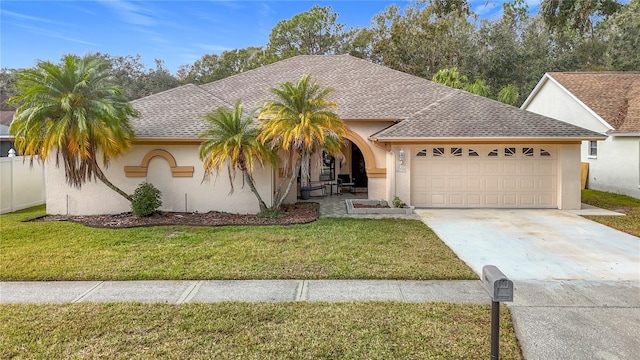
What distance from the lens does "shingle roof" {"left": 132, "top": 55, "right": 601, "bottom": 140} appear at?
41.3 ft

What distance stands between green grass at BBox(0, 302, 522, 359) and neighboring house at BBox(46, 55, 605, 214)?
728cm

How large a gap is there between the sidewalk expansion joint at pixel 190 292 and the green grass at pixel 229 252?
27 cm

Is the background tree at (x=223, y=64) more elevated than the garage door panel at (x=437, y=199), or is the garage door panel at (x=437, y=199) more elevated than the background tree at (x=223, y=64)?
the background tree at (x=223, y=64)

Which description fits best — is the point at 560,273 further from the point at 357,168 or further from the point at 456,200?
the point at 357,168

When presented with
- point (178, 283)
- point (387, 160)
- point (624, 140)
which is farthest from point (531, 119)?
point (178, 283)

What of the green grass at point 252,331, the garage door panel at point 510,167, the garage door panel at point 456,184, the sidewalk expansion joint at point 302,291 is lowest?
the green grass at point 252,331

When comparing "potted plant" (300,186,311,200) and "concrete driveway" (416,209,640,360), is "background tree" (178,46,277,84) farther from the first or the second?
"concrete driveway" (416,209,640,360)

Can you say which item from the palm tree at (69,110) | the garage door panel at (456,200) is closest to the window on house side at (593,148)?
the garage door panel at (456,200)

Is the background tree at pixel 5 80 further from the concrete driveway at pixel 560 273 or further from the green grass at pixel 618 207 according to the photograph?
the green grass at pixel 618 207

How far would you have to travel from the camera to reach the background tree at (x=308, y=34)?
3228 centimetres

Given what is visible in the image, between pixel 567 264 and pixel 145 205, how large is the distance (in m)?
10.5

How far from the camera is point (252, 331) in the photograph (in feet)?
14.7

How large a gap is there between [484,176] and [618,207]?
16.2ft

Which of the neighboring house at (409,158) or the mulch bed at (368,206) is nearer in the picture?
the neighboring house at (409,158)
